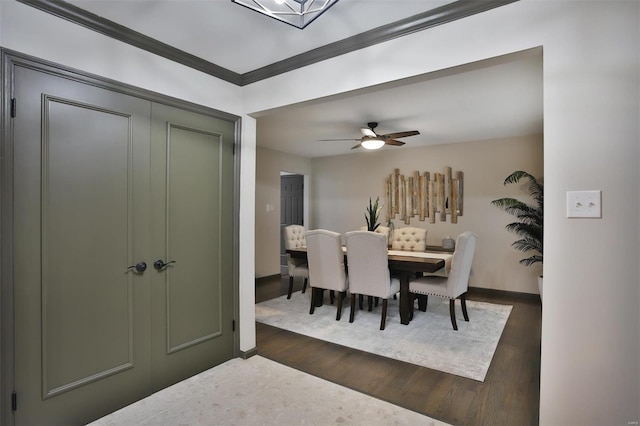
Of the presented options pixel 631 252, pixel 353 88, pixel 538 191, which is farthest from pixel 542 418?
pixel 538 191

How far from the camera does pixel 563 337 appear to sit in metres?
Result: 1.56

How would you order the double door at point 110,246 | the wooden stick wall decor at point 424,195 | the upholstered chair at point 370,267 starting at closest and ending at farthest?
the double door at point 110,246 < the upholstered chair at point 370,267 < the wooden stick wall decor at point 424,195

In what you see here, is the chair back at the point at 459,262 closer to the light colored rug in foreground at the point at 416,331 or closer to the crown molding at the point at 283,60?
the light colored rug in foreground at the point at 416,331

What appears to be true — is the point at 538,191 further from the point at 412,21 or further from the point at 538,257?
the point at 412,21

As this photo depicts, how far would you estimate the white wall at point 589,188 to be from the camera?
1.43m

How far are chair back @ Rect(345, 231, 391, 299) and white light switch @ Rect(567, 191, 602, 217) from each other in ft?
6.63

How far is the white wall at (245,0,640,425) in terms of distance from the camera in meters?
1.43

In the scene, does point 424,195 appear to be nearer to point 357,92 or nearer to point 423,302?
point 423,302

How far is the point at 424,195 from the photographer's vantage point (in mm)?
5734

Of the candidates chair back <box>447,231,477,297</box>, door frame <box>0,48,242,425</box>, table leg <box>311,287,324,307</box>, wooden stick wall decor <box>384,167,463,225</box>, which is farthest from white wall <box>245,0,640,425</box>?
wooden stick wall decor <box>384,167,463,225</box>

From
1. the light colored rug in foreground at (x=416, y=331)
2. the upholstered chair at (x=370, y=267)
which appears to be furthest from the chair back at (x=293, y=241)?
the upholstered chair at (x=370, y=267)

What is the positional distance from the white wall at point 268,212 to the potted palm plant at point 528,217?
12.1 ft

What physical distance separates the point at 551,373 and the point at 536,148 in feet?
13.7

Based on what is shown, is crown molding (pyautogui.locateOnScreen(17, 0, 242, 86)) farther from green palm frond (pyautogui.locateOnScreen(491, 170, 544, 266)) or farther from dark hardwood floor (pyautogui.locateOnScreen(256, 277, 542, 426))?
green palm frond (pyautogui.locateOnScreen(491, 170, 544, 266))
